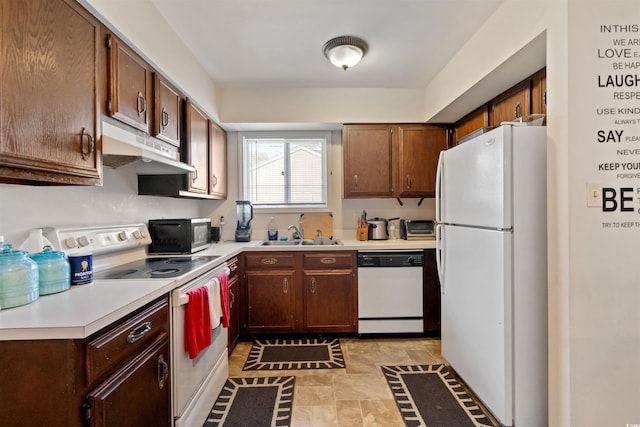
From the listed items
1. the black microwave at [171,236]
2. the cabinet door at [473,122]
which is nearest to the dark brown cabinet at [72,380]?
the black microwave at [171,236]

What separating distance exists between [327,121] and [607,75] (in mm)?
2159

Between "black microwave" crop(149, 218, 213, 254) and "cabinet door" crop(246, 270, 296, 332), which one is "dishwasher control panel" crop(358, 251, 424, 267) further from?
"black microwave" crop(149, 218, 213, 254)

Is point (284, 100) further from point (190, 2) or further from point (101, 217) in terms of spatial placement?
point (101, 217)

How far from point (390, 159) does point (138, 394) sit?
2.79m

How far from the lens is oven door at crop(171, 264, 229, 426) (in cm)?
149

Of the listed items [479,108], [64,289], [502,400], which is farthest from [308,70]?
[502,400]

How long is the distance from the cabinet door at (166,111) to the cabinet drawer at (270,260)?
1191mm

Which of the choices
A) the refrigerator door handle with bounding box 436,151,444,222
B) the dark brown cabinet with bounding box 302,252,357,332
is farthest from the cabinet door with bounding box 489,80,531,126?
the dark brown cabinet with bounding box 302,252,357,332

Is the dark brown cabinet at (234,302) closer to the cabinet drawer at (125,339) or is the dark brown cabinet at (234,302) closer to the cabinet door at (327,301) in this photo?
Result: the cabinet door at (327,301)

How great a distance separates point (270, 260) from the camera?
2871mm

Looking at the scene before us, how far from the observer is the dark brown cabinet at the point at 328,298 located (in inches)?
113

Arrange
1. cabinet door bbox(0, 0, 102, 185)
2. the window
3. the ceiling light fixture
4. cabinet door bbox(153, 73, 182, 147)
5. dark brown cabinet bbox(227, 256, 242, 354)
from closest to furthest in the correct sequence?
1. cabinet door bbox(0, 0, 102, 185)
2. cabinet door bbox(153, 73, 182, 147)
3. the ceiling light fixture
4. dark brown cabinet bbox(227, 256, 242, 354)
5. the window

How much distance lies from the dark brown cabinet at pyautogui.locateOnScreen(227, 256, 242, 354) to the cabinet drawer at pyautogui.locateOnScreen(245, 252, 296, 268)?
0.13 meters

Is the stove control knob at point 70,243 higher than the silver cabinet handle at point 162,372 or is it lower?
higher
